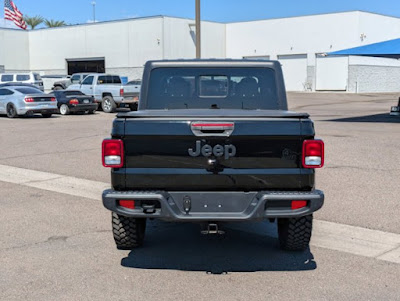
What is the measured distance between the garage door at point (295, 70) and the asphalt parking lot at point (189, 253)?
41.2 metres

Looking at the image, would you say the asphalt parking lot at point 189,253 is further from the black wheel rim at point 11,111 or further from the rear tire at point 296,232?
the black wheel rim at point 11,111

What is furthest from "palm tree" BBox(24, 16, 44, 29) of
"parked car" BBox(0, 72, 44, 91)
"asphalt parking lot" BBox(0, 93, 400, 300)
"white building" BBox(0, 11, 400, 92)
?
"asphalt parking lot" BBox(0, 93, 400, 300)

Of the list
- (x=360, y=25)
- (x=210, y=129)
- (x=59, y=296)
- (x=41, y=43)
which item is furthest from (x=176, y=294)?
(x=41, y=43)

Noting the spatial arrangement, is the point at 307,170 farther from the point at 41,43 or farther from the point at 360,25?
the point at 41,43

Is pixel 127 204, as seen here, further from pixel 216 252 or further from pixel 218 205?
pixel 216 252

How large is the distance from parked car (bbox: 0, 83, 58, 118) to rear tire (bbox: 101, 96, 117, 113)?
349 cm

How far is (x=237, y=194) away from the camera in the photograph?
4.47 m

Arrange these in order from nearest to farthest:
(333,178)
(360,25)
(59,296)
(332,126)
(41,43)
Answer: (59,296)
(333,178)
(332,126)
(360,25)
(41,43)

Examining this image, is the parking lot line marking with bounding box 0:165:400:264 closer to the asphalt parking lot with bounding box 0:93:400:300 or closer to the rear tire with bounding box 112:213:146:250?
the asphalt parking lot with bounding box 0:93:400:300

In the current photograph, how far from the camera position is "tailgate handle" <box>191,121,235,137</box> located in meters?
4.39

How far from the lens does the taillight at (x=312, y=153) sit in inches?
175

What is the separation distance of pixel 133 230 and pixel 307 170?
188 centimetres

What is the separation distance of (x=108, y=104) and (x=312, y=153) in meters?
22.6

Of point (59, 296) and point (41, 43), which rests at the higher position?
point (41, 43)
